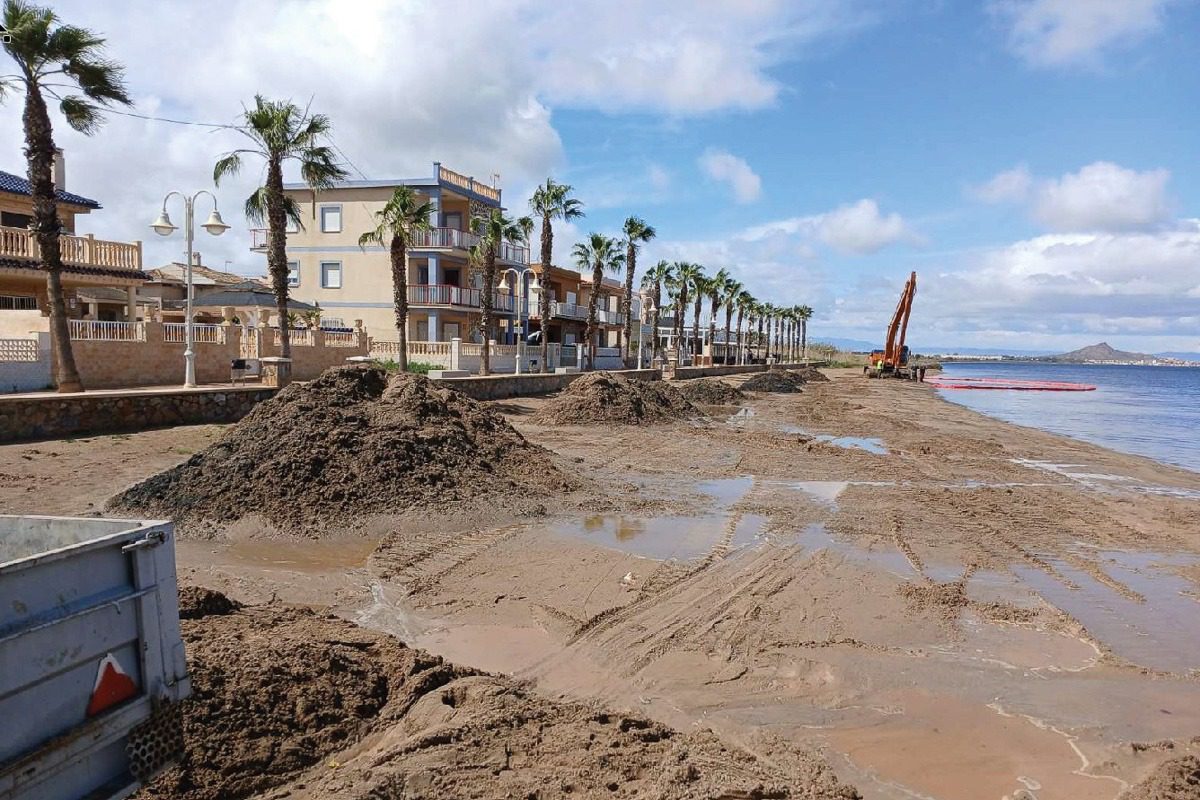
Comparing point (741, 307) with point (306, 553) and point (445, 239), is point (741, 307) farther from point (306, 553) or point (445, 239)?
point (306, 553)

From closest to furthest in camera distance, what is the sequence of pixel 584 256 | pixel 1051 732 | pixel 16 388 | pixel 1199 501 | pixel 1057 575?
pixel 1051 732 < pixel 1057 575 < pixel 1199 501 < pixel 16 388 < pixel 584 256

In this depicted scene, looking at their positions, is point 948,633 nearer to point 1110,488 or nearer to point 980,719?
point 980,719

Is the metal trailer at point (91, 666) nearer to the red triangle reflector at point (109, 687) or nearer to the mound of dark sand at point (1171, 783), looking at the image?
the red triangle reflector at point (109, 687)

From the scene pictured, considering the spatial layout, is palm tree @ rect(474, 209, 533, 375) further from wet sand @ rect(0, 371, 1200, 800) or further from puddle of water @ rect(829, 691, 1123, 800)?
puddle of water @ rect(829, 691, 1123, 800)

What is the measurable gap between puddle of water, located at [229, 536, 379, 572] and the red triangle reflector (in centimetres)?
A: 497

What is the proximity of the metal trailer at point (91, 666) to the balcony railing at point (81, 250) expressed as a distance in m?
24.4

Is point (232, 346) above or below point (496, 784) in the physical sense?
above

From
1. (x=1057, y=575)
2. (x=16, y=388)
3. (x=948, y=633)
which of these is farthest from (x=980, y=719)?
(x=16, y=388)

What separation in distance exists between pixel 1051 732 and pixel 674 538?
16.5 feet

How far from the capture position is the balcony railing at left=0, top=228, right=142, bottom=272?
75.0 feet

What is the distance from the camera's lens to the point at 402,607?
21.6 ft

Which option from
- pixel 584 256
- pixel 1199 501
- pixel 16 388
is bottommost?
pixel 1199 501

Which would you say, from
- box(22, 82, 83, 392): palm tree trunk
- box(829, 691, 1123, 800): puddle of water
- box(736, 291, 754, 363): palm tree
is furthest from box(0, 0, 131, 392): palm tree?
box(736, 291, 754, 363): palm tree

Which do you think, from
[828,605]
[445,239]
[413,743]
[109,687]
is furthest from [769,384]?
[109,687]
